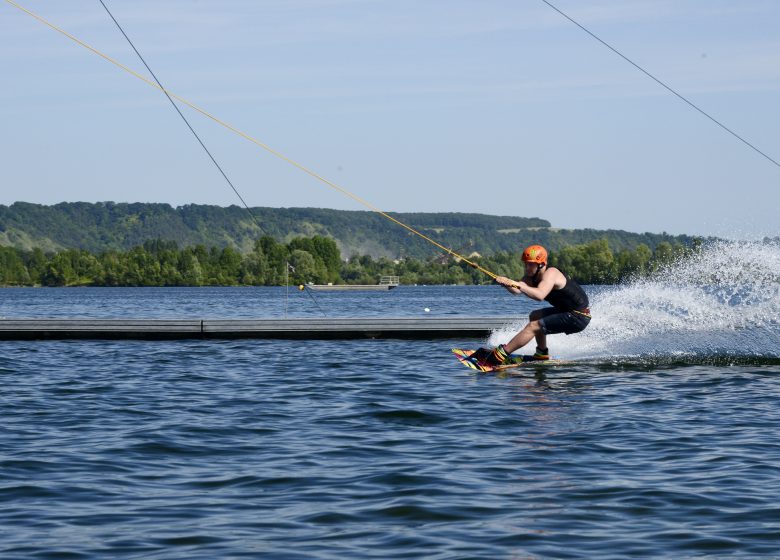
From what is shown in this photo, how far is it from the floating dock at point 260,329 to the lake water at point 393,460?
18.1ft

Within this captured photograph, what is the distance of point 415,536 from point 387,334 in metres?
17.2

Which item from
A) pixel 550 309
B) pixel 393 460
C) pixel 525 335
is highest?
pixel 550 309

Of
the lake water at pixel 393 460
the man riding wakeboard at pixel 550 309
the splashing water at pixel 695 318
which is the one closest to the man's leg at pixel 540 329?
the man riding wakeboard at pixel 550 309

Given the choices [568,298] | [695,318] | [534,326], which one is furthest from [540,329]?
[695,318]

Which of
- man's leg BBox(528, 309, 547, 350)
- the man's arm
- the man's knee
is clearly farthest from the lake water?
the man's arm

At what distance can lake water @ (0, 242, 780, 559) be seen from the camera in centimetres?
691

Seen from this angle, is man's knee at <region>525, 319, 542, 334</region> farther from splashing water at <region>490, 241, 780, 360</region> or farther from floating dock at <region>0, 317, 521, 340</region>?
floating dock at <region>0, 317, 521, 340</region>

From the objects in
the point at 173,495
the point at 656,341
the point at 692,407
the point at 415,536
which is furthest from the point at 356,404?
the point at 656,341

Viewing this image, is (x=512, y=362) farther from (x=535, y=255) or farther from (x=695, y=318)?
(x=695, y=318)

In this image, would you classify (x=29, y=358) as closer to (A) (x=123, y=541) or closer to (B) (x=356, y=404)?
(B) (x=356, y=404)

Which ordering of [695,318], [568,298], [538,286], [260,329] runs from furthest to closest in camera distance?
[260,329]
[695,318]
[568,298]
[538,286]

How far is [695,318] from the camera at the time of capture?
70.4 feet

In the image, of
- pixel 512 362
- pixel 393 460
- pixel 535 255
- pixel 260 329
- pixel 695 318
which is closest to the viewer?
pixel 393 460

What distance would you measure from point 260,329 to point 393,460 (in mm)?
15067
